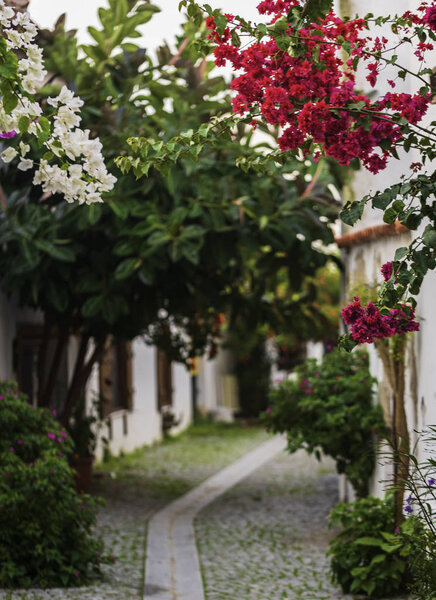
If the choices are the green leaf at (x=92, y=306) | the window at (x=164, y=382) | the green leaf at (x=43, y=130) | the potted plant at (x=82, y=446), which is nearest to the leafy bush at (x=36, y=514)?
the green leaf at (x=92, y=306)

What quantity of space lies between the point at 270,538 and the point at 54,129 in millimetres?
5443

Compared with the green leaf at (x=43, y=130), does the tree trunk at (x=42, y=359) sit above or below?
below

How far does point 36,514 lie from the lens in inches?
238

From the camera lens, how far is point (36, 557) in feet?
20.1

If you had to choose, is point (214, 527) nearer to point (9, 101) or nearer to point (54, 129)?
point (54, 129)

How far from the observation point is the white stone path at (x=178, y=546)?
655 cm

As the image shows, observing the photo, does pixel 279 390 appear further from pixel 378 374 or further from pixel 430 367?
pixel 430 367

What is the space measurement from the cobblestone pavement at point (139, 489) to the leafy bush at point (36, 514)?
190mm

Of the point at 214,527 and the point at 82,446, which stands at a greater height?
the point at 82,446

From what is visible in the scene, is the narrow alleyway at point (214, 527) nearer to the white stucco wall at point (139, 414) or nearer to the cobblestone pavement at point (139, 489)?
the cobblestone pavement at point (139, 489)

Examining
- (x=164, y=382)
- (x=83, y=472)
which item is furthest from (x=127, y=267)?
(x=164, y=382)

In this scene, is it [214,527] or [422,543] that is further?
[214,527]

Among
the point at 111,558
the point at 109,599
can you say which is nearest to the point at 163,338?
the point at 111,558

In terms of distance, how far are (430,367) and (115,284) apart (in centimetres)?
369
